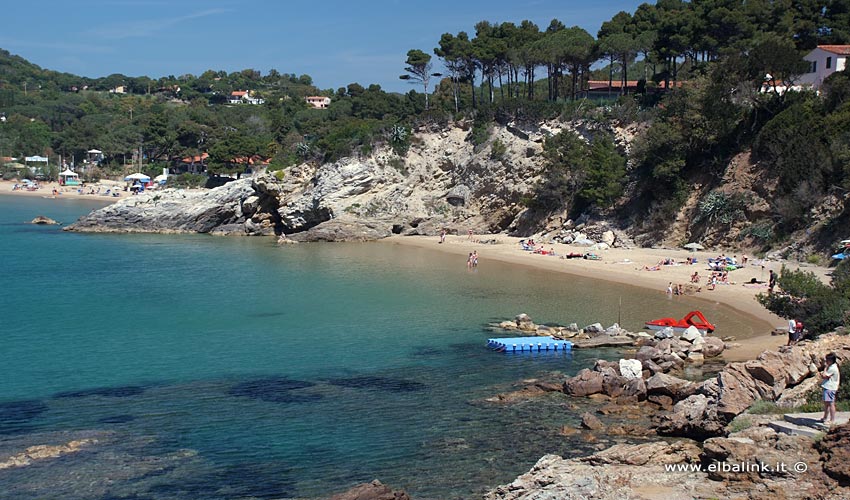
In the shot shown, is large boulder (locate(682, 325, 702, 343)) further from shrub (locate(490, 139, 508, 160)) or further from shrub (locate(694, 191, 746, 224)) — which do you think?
shrub (locate(490, 139, 508, 160))

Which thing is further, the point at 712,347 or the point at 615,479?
Answer: the point at 712,347

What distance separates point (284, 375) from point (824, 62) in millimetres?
36617

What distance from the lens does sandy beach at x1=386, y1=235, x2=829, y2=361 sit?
25859mm

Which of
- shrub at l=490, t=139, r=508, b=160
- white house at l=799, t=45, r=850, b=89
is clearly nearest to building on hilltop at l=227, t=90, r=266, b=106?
shrub at l=490, t=139, r=508, b=160

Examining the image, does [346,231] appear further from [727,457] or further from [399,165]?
[727,457]

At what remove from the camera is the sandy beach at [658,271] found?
1018 inches

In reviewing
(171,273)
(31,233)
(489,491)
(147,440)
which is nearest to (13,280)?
A: (171,273)

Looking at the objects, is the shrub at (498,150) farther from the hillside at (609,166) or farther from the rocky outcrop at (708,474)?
the rocky outcrop at (708,474)

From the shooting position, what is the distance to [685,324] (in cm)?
2498

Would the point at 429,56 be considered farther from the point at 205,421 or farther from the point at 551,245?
the point at 205,421

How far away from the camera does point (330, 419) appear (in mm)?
17359

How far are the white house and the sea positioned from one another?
65.0 feet

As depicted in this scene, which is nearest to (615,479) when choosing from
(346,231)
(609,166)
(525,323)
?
Result: (525,323)

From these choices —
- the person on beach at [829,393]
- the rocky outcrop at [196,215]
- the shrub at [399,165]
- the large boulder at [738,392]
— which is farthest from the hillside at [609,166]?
the person on beach at [829,393]
